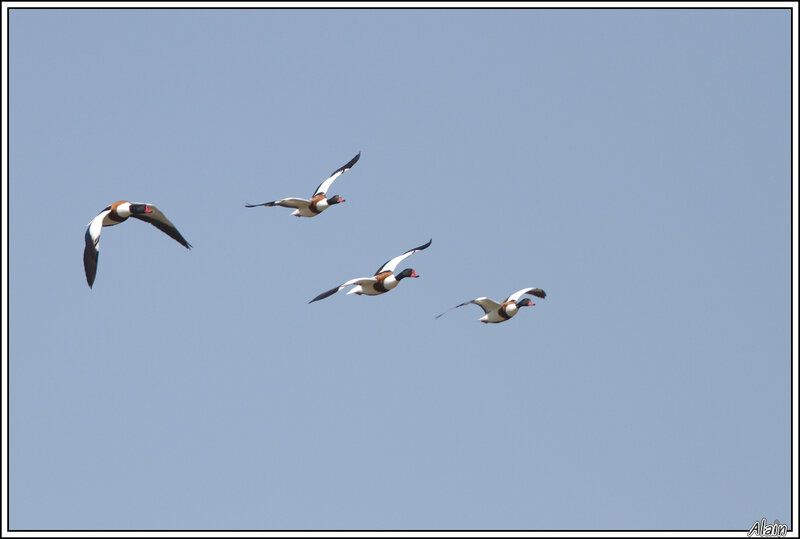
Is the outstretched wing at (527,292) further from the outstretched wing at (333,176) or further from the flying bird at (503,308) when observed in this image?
the outstretched wing at (333,176)

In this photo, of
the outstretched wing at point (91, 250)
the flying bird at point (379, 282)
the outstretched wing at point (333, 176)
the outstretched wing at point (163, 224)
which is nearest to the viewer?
the outstretched wing at point (91, 250)

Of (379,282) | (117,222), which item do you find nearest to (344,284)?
(379,282)

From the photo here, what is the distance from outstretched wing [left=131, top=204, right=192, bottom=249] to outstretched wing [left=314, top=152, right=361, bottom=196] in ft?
26.3

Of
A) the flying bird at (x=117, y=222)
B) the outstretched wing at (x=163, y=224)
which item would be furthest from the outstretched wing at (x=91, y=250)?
the outstretched wing at (x=163, y=224)

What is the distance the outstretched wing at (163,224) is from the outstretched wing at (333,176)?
8026 millimetres

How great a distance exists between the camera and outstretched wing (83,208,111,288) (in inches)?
1341

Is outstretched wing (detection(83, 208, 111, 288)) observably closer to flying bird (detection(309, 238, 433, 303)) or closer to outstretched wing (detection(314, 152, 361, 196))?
flying bird (detection(309, 238, 433, 303))

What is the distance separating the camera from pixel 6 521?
43.1m

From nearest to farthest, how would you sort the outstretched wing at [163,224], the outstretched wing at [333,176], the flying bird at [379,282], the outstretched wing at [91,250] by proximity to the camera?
the outstretched wing at [91,250] → the outstretched wing at [163,224] → the flying bird at [379,282] → the outstretched wing at [333,176]

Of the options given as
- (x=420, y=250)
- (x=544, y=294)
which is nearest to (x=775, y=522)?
(x=544, y=294)

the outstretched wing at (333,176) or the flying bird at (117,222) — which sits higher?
the outstretched wing at (333,176)

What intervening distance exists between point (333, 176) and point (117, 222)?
1103 centimetres

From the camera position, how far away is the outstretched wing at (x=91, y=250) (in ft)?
112

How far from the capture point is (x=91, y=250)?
34.5 meters
